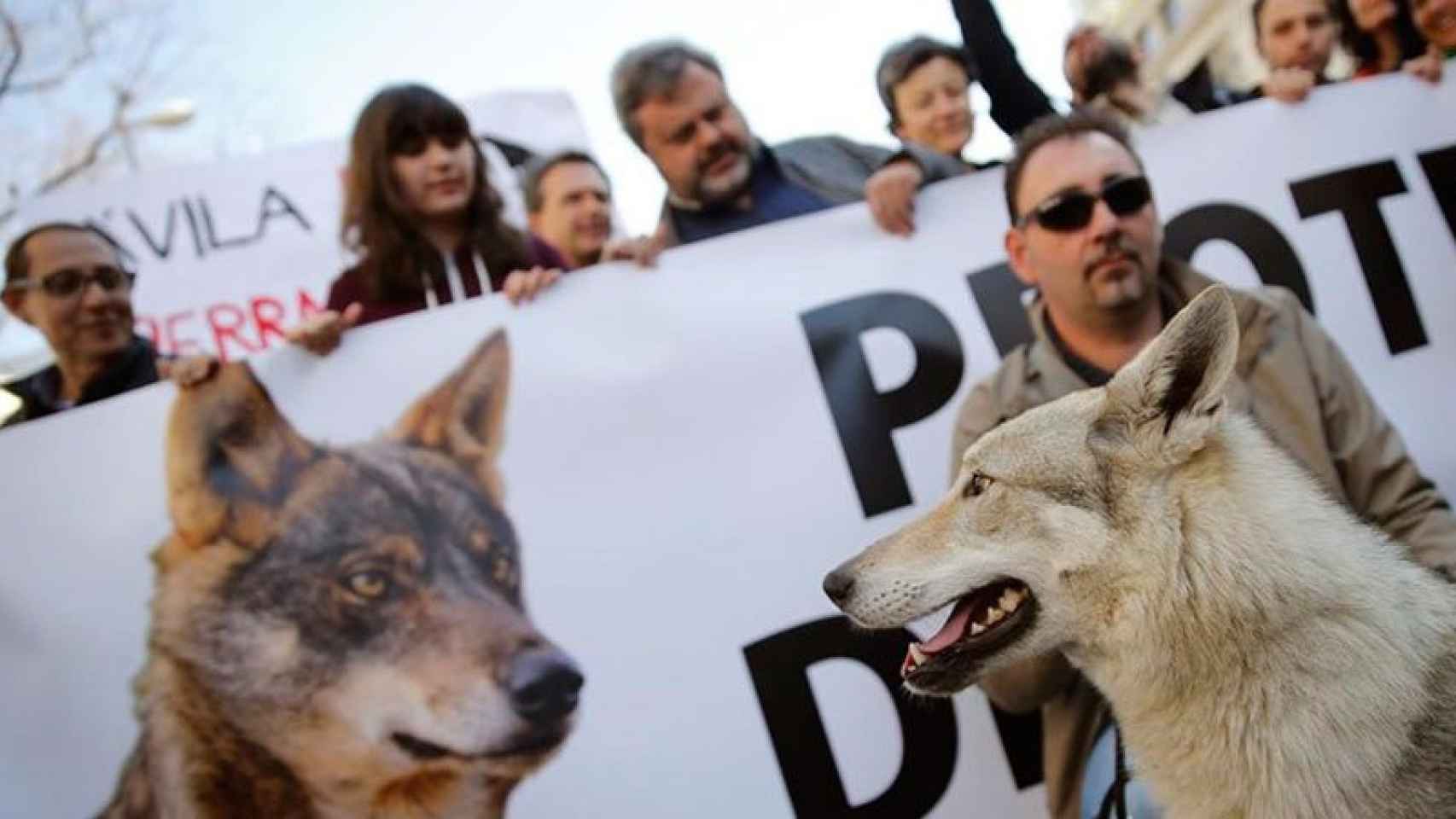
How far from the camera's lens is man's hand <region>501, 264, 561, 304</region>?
360cm

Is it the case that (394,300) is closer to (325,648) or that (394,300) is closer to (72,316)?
(72,316)

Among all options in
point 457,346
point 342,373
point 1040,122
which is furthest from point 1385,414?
point 342,373

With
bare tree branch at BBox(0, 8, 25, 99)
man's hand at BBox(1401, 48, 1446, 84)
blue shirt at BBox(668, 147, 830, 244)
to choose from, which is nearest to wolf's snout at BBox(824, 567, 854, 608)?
blue shirt at BBox(668, 147, 830, 244)

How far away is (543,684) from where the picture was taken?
327cm

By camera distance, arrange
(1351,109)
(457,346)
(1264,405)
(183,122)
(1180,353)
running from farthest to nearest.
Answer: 1. (183,122)
2. (1351,109)
3. (457,346)
4. (1264,405)
5. (1180,353)

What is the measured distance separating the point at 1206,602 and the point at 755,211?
2203mm

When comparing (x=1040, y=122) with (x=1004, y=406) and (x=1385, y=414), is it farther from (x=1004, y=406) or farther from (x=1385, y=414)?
(x=1385, y=414)

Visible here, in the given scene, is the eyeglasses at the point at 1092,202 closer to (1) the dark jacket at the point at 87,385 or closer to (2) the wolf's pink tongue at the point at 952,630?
(2) the wolf's pink tongue at the point at 952,630

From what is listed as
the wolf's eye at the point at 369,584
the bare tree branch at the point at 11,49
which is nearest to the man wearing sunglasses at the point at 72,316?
the wolf's eye at the point at 369,584

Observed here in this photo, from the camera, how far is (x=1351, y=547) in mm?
2350

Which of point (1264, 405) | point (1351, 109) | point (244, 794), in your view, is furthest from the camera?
point (1351, 109)

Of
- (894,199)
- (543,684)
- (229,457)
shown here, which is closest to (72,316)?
(229,457)

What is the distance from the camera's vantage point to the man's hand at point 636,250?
3.67 meters

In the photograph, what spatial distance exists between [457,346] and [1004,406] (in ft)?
5.55
